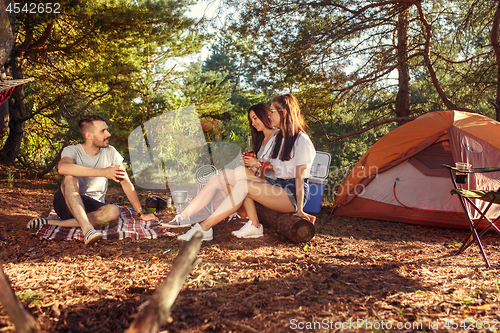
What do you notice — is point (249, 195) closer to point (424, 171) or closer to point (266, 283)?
point (266, 283)

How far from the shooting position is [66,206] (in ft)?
10.5

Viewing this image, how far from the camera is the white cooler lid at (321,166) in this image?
4.65 metres

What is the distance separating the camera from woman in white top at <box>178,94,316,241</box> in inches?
119

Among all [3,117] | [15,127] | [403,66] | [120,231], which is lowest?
[120,231]

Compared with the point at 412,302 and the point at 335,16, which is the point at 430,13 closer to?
the point at 335,16

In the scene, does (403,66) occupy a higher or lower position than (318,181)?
higher

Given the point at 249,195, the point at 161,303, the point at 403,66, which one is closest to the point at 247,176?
the point at 249,195

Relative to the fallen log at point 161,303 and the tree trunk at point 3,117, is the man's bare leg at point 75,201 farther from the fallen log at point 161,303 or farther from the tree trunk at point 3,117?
the tree trunk at point 3,117

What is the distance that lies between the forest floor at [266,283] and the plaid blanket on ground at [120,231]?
11cm

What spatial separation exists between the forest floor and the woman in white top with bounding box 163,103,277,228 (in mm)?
300

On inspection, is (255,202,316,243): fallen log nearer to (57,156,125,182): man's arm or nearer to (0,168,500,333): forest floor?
(0,168,500,333): forest floor

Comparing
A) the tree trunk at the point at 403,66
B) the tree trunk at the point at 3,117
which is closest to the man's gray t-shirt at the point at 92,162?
the tree trunk at the point at 3,117

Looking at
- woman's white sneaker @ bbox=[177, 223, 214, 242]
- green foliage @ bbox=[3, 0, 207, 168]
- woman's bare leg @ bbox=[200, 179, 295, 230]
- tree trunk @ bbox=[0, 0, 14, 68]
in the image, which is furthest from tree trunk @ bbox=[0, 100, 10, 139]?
woman's bare leg @ bbox=[200, 179, 295, 230]

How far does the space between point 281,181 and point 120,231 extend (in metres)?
1.70
